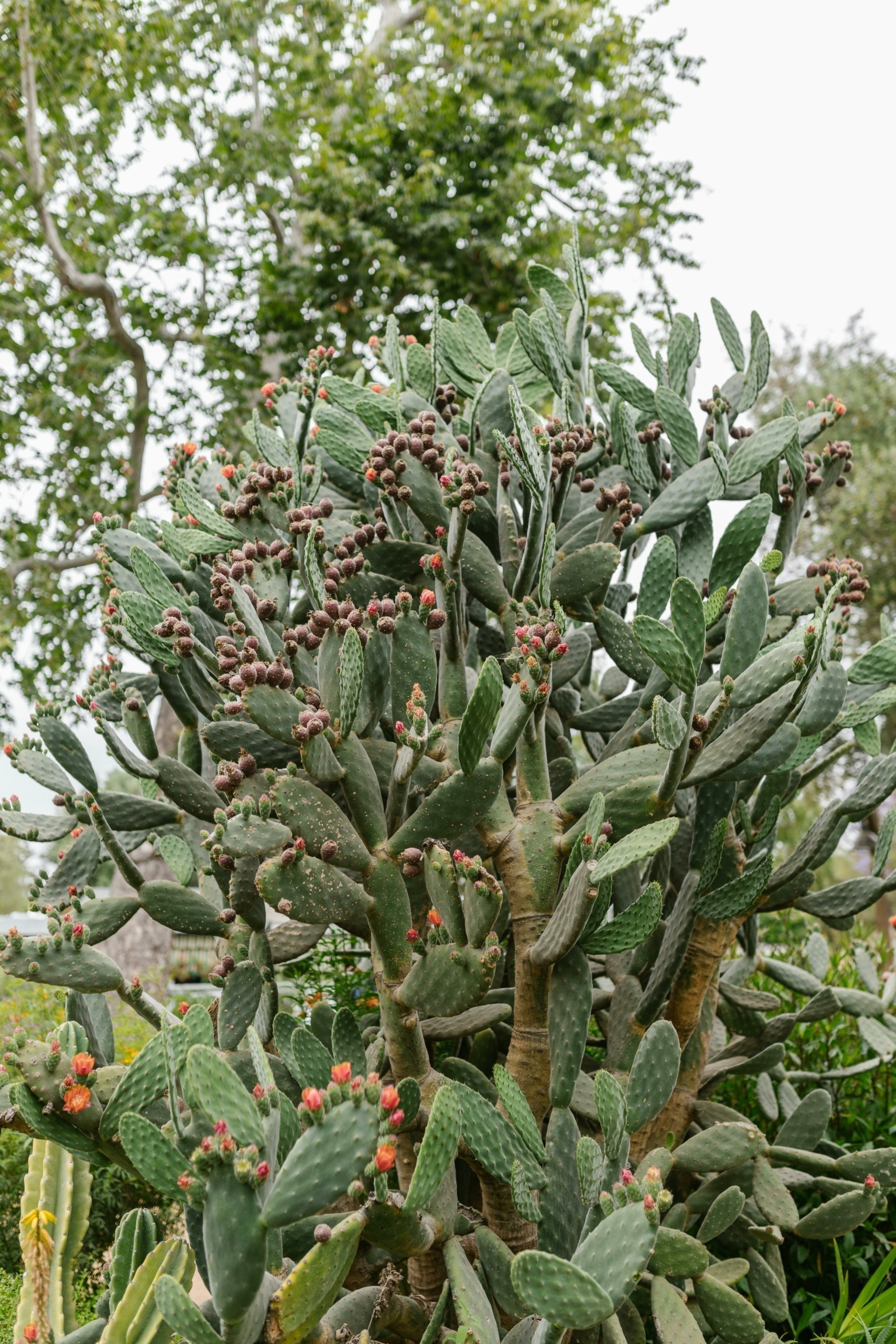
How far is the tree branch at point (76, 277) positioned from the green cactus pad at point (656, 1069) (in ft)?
30.1

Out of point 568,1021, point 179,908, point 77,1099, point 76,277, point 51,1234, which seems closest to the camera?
point 77,1099

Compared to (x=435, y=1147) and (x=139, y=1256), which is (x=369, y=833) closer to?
(x=435, y=1147)

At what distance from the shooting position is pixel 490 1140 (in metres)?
1.77

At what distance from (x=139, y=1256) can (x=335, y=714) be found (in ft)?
3.47

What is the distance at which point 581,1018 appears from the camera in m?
1.92

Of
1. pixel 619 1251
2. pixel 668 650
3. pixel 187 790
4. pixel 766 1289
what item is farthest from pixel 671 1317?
pixel 187 790

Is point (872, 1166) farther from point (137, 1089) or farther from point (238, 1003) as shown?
point (137, 1089)

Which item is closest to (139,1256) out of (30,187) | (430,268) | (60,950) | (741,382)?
(60,950)

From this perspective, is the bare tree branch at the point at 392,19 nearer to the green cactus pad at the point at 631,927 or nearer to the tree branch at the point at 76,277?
the tree branch at the point at 76,277

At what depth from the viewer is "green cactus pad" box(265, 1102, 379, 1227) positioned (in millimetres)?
1214

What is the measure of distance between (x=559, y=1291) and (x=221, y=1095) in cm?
61

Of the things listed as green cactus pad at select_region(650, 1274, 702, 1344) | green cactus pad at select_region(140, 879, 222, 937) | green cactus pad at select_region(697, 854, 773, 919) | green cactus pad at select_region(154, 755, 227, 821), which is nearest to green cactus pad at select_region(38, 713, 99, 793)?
→ green cactus pad at select_region(154, 755, 227, 821)

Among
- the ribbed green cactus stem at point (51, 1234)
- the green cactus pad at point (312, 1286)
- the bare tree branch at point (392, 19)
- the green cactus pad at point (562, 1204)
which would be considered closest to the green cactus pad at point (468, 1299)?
the green cactus pad at point (562, 1204)

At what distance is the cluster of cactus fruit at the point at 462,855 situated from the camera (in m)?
1.55
